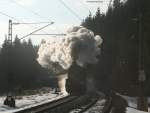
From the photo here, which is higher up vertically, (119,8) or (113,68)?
(119,8)

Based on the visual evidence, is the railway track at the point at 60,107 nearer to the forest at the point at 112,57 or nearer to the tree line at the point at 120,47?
the forest at the point at 112,57

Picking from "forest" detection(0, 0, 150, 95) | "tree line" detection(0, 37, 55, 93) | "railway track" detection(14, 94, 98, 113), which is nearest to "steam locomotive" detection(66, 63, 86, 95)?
"forest" detection(0, 0, 150, 95)

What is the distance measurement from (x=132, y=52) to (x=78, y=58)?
3948 centimetres

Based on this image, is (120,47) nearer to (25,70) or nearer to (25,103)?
(25,103)

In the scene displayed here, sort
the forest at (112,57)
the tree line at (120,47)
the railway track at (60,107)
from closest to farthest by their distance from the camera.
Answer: the railway track at (60,107)
the forest at (112,57)
the tree line at (120,47)

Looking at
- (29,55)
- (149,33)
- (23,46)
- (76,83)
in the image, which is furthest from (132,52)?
(23,46)

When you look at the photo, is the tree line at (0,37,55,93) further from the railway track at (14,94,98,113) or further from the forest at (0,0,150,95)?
the railway track at (14,94,98,113)

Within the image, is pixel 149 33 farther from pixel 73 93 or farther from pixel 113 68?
pixel 73 93

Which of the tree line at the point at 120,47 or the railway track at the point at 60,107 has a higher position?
the tree line at the point at 120,47

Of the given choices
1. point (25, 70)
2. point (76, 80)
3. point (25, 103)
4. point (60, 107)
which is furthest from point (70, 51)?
point (25, 70)

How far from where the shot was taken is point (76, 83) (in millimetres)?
53000

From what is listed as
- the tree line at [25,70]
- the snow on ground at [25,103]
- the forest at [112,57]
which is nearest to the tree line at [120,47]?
the forest at [112,57]

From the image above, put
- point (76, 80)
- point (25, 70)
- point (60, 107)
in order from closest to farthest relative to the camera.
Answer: point (60, 107)
point (76, 80)
point (25, 70)

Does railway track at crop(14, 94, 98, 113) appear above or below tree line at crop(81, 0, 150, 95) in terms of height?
below
